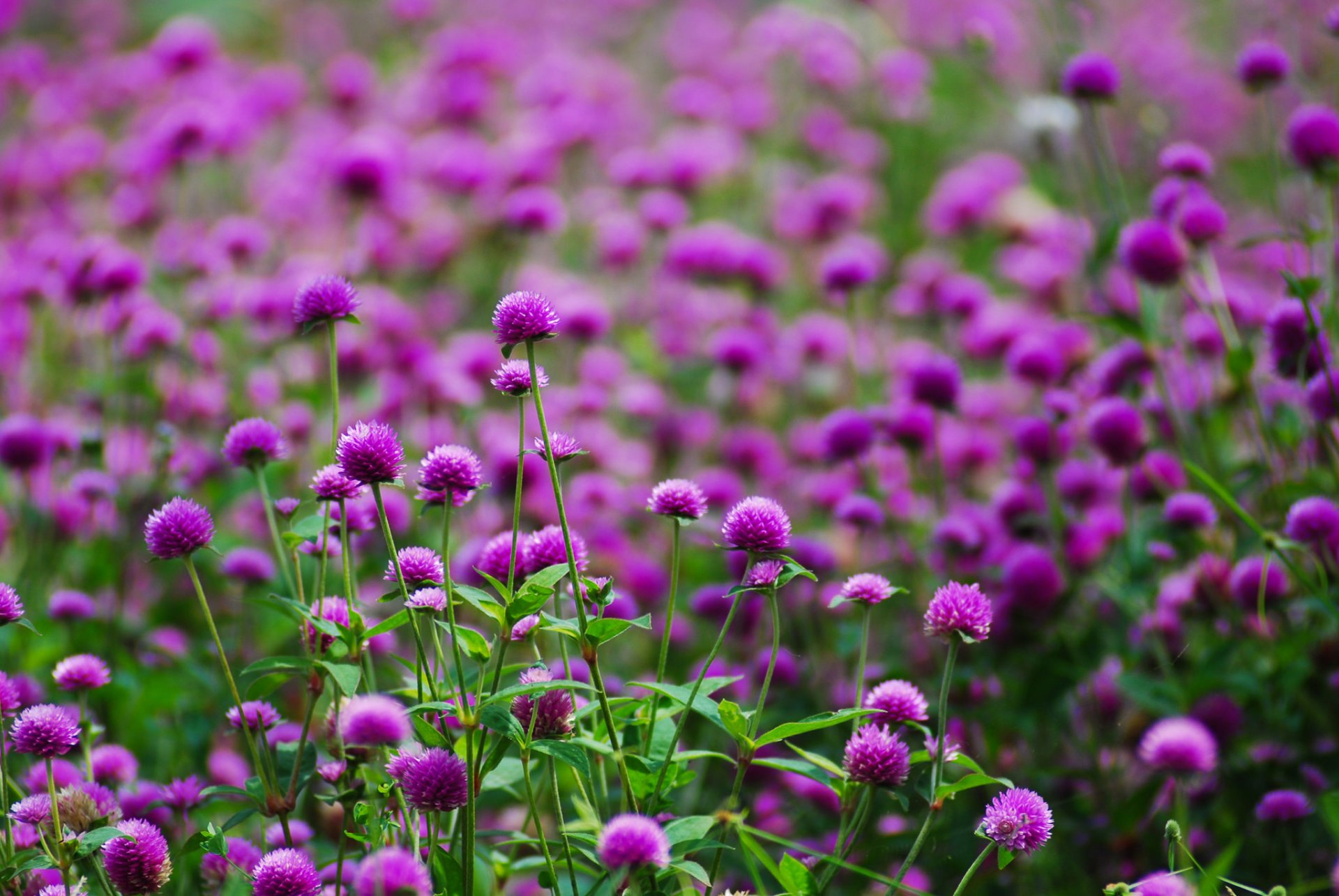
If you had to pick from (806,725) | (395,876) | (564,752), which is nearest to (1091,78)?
(806,725)

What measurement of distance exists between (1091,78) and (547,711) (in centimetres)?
204

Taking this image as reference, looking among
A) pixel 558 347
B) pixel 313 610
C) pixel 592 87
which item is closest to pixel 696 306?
pixel 558 347

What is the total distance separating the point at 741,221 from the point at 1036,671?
3.33 meters

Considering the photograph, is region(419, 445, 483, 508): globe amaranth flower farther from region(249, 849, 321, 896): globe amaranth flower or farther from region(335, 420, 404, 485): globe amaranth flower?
region(249, 849, 321, 896): globe amaranth flower

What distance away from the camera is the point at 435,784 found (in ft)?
4.27

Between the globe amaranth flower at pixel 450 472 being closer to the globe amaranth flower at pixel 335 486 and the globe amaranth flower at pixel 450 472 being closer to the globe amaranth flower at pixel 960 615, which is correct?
the globe amaranth flower at pixel 335 486

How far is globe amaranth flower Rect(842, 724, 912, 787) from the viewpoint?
1.38m

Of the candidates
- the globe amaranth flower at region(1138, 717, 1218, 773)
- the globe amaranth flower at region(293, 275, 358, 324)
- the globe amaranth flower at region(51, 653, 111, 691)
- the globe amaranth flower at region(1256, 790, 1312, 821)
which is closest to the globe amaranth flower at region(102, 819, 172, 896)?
the globe amaranth flower at region(51, 653, 111, 691)

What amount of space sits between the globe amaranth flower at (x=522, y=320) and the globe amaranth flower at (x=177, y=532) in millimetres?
453

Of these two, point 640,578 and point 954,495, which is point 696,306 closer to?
point 954,495

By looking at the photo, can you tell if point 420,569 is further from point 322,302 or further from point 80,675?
point 80,675

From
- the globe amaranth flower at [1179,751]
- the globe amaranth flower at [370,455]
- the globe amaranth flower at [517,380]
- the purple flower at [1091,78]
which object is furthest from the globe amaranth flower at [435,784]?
the purple flower at [1091,78]

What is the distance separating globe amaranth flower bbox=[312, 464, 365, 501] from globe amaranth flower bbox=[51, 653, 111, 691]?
44 centimetres

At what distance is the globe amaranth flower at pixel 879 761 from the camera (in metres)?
1.38
